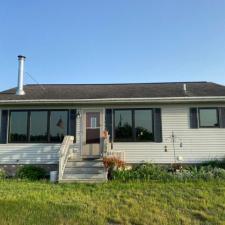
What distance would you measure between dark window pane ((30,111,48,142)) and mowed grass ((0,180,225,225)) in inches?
125

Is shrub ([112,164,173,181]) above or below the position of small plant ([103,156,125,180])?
below

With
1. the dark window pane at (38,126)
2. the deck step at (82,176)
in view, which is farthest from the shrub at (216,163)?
the dark window pane at (38,126)

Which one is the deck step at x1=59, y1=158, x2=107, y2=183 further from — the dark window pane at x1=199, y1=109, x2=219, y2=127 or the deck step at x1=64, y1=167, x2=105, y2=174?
the dark window pane at x1=199, y1=109, x2=219, y2=127

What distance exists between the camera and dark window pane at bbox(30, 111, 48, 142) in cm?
1266

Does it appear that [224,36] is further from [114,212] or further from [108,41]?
[114,212]

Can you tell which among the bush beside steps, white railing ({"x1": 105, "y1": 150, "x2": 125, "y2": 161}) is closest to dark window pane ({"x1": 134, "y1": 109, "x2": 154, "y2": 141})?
white railing ({"x1": 105, "y1": 150, "x2": 125, "y2": 161})

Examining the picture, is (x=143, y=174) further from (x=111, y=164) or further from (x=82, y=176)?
(x=82, y=176)

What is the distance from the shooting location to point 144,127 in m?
12.6

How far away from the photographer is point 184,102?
41.1ft

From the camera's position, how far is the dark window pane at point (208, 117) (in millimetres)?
12469

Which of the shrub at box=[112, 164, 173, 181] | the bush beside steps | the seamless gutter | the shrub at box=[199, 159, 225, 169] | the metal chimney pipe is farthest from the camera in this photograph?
the metal chimney pipe

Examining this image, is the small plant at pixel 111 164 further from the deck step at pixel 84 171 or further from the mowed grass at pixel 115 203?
the mowed grass at pixel 115 203

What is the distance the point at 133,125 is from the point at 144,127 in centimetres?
46

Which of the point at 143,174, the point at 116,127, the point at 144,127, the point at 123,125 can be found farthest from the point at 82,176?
the point at 144,127
